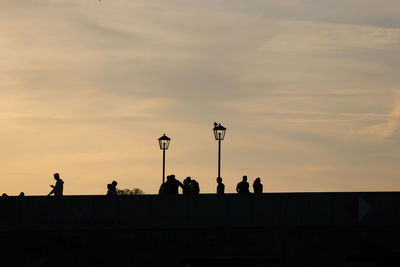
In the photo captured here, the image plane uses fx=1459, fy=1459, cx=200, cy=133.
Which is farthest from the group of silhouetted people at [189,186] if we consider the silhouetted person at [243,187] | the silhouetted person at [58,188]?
the silhouetted person at [58,188]

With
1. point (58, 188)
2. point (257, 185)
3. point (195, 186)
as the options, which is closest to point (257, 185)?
point (257, 185)

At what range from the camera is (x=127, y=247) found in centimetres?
5781

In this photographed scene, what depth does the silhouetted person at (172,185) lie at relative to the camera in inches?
2317

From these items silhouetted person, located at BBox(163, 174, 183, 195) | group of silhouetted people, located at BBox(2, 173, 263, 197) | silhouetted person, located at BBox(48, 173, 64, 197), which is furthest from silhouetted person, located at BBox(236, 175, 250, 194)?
silhouetted person, located at BBox(48, 173, 64, 197)

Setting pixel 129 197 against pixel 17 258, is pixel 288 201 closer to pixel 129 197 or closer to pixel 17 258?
pixel 129 197

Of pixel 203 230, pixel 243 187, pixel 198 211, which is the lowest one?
pixel 203 230

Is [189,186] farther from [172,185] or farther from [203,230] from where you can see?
[203,230]

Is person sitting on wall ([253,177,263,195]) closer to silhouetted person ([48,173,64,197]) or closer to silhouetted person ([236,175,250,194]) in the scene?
silhouetted person ([236,175,250,194])

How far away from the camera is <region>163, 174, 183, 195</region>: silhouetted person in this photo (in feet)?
193

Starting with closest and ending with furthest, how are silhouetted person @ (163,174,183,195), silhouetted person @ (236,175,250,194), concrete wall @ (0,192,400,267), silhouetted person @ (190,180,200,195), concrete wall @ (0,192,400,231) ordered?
1. concrete wall @ (0,192,400,267)
2. concrete wall @ (0,192,400,231)
3. silhouetted person @ (163,174,183,195)
4. silhouetted person @ (190,180,200,195)
5. silhouetted person @ (236,175,250,194)

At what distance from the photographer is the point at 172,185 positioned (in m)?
59.0

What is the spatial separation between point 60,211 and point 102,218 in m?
1.71

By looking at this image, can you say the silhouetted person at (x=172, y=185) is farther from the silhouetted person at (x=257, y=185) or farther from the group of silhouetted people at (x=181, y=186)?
the silhouetted person at (x=257, y=185)

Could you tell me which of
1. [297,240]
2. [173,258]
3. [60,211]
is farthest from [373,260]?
[60,211]
